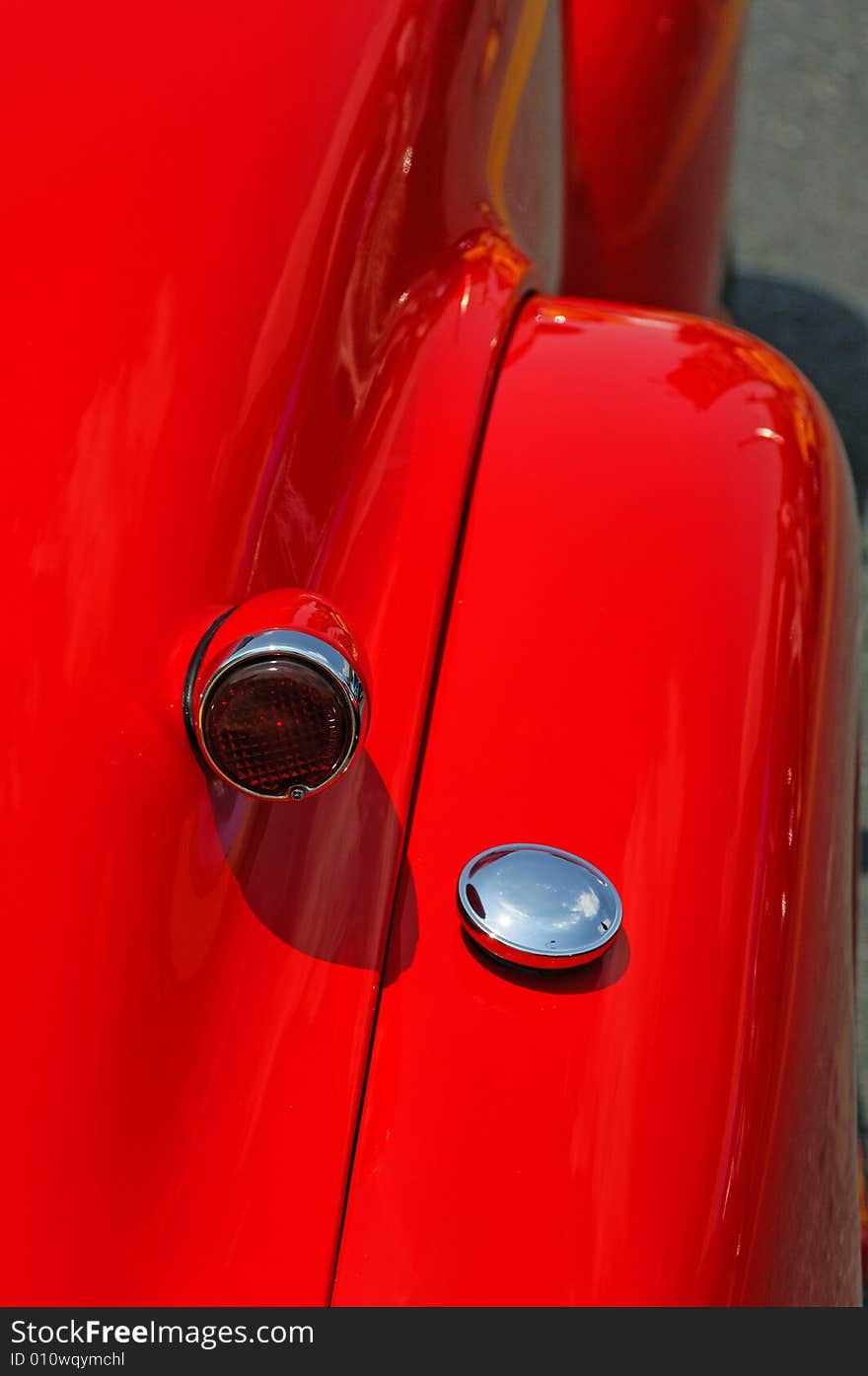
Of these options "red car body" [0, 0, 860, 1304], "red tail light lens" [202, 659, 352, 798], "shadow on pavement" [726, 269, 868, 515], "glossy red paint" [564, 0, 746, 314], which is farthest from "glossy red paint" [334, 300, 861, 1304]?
"shadow on pavement" [726, 269, 868, 515]

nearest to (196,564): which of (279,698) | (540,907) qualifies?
(279,698)

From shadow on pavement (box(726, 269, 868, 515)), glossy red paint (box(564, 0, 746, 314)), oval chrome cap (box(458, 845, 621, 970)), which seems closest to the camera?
oval chrome cap (box(458, 845, 621, 970))

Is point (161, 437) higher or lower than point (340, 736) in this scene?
higher

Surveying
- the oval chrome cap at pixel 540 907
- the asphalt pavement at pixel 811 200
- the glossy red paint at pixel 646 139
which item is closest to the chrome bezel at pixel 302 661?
the oval chrome cap at pixel 540 907

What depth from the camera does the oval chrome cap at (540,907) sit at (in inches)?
40.6

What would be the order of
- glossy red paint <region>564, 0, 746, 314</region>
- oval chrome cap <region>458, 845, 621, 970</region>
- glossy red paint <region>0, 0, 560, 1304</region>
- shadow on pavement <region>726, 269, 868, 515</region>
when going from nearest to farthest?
1. glossy red paint <region>0, 0, 560, 1304</region>
2. oval chrome cap <region>458, 845, 621, 970</region>
3. glossy red paint <region>564, 0, 746, 314</region>
4. shadow on pavement <region>726, 269, 868, 515</region>

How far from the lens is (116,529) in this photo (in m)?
1.01

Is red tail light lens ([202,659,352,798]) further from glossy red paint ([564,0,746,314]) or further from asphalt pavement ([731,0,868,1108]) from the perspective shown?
asphalt pavement ([731,0,868,1108])

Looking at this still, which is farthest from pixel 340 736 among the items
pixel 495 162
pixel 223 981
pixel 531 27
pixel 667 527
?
pixel 531 27

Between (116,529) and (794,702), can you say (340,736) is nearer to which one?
(116,529)

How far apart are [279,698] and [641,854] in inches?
12.7

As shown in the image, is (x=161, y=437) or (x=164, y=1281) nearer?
(x=164, y=1281)

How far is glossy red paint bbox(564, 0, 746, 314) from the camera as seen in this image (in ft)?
6.92
